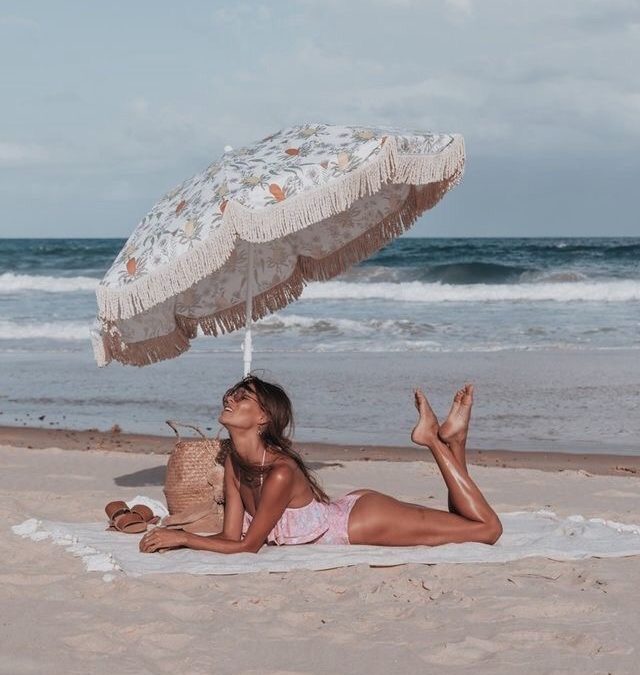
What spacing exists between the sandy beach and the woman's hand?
0.34 metres

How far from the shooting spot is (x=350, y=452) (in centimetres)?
849

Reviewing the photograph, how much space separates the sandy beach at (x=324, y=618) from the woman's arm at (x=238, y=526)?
0.32 metres

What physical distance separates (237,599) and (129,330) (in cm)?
229

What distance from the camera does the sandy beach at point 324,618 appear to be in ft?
11.7

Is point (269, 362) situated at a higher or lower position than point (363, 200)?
lower

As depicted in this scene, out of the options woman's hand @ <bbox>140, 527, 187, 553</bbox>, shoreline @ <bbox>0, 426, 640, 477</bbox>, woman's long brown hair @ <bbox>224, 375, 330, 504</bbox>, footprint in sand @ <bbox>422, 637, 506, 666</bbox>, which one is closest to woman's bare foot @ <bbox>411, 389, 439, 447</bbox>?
woman's long brown hair @ <bbox>224, 375, 330, 504</bbox>

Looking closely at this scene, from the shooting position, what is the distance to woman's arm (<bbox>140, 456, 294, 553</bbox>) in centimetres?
479

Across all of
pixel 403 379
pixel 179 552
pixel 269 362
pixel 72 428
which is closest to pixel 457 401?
pixel 179 552

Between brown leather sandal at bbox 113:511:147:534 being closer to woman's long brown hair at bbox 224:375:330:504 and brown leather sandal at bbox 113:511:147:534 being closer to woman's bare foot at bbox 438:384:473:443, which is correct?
woman's long brown hair at bbox 224:375:330:504

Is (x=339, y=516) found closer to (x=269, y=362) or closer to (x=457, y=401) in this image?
(x=457, y=401)

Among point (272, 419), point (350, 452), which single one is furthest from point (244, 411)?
point (350, 452)

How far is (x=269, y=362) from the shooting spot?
13.9 metres

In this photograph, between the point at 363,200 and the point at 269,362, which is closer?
the point at 363,200

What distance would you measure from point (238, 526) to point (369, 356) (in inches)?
369
